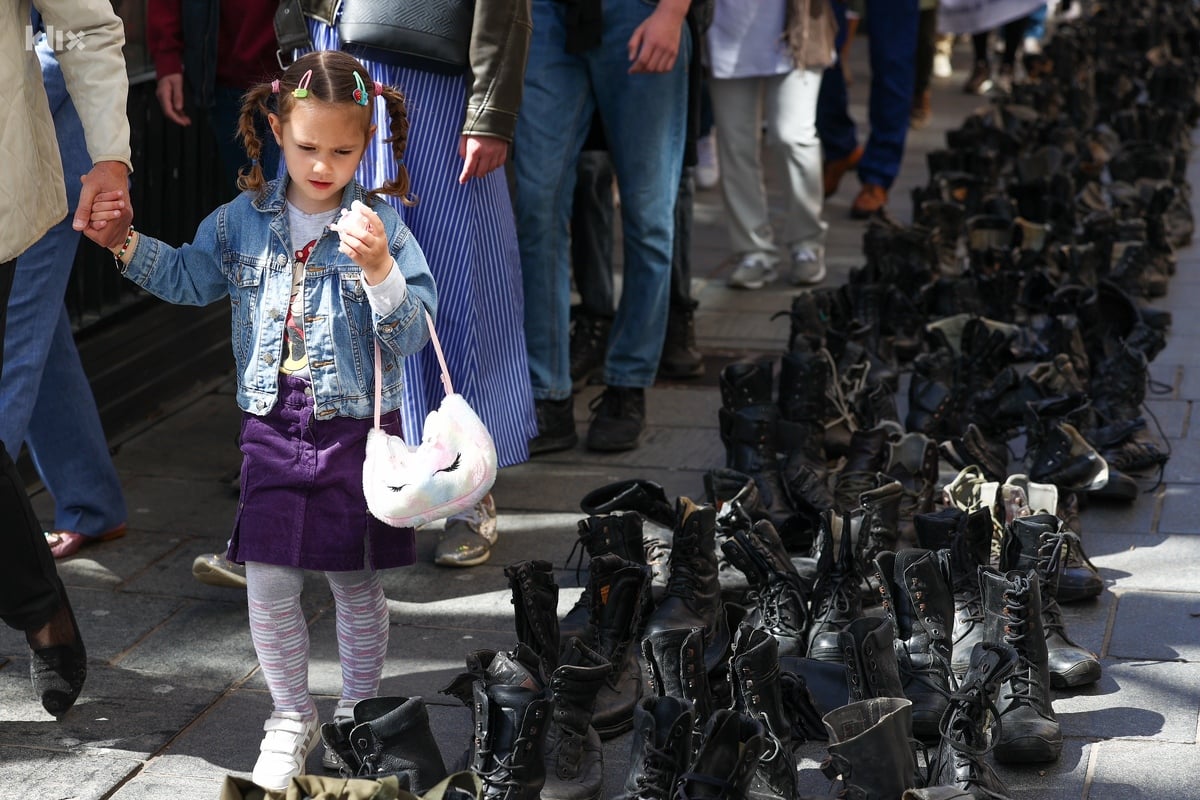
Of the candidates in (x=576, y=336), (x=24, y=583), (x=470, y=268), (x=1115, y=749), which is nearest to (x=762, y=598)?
(x=1115, y=749)

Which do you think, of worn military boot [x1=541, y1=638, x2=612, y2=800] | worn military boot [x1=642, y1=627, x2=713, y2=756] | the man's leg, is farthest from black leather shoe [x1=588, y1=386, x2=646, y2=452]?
the man's leg

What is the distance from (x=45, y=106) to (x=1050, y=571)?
7.62 feet

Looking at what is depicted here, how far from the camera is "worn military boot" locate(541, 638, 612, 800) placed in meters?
3.04

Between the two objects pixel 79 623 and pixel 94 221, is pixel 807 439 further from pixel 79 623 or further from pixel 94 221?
pixel 94 221

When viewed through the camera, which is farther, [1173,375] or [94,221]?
[1173,375]

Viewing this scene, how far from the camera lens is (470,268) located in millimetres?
4230

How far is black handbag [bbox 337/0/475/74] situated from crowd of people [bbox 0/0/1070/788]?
0.11 feet

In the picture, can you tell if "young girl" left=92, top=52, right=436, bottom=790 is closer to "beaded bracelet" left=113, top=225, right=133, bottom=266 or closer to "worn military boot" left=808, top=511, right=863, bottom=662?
"beaded bracelet" left=113, top=225, right=133, bottom=266

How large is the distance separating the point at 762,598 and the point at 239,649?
120 cm

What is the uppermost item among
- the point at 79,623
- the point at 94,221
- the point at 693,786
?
the point at 94,221

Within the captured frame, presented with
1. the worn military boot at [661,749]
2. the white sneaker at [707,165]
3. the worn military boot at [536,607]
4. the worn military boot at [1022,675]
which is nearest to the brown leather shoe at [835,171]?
the white sneaker at [707,165]

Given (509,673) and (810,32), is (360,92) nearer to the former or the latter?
(509,673)

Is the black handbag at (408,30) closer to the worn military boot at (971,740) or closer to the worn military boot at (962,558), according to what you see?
the worn military boot at (962,558)

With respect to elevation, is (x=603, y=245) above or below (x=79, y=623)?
above
